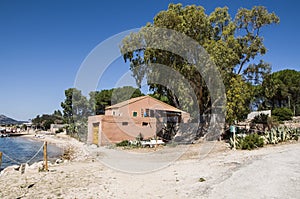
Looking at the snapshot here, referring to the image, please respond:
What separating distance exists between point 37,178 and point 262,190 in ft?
30.6

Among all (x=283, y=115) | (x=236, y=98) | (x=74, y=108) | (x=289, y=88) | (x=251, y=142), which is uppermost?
(x=289, y=88)

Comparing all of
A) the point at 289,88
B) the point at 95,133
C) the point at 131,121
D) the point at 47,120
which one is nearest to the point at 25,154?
the point at 95,133

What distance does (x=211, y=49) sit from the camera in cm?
2114

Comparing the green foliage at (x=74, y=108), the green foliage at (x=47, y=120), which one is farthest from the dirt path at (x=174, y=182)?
the green foliage at (x=47, y=120)

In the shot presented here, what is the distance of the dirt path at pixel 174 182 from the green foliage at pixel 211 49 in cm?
991

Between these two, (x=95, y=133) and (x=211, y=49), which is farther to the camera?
(x=95, y=133)

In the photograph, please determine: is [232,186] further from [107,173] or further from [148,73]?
[148,73]

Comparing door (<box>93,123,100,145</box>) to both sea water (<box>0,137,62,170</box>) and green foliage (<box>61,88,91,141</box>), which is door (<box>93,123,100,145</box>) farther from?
green foliage (<box>61,88,91,141</box>)

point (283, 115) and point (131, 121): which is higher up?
point (283, 115)

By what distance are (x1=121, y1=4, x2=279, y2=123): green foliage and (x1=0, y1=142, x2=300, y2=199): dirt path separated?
991 cm

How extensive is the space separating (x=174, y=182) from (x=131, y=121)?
19482 mm

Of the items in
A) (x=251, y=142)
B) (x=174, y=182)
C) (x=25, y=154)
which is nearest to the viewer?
(x=174, y=182)

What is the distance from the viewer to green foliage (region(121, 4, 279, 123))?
2125 centimetres

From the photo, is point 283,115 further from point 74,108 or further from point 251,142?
point 74,108
